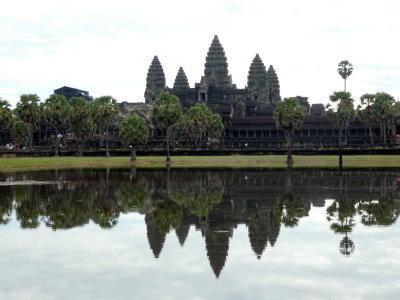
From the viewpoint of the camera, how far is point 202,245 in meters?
24.5

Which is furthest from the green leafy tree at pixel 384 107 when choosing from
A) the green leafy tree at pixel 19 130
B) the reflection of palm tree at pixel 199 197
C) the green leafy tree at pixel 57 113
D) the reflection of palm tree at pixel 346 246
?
the reflection of palm tree at pixel 346 246

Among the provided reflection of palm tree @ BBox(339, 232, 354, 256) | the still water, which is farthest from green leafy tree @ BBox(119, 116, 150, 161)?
reflection of palm tree @ BBox(339, 232, 354, 256)

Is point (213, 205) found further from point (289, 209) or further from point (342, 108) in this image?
point (342, 108)

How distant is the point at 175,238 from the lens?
1027 inches

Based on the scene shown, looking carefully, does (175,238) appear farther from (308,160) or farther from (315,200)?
(308,160)

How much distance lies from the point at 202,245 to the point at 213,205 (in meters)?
12.0

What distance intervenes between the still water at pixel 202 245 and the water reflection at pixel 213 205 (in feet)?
0.29

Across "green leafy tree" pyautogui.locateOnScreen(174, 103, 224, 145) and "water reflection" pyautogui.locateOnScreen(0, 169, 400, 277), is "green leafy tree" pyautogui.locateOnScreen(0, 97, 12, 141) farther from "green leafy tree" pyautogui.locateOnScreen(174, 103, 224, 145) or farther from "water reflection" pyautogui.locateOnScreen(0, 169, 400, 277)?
"water reflection" pyautogui.locateOnScreen(0, 169, 400, 277)

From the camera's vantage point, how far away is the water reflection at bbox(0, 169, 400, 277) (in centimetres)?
2728

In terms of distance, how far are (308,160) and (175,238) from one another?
71.2 metres

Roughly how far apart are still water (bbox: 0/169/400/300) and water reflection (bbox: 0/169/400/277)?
89 millimetres

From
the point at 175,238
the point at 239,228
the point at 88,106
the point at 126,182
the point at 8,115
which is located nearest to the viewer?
the point at 175,238

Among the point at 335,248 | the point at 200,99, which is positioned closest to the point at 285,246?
the point at 335,248

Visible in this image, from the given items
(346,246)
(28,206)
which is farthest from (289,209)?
(28,206)
